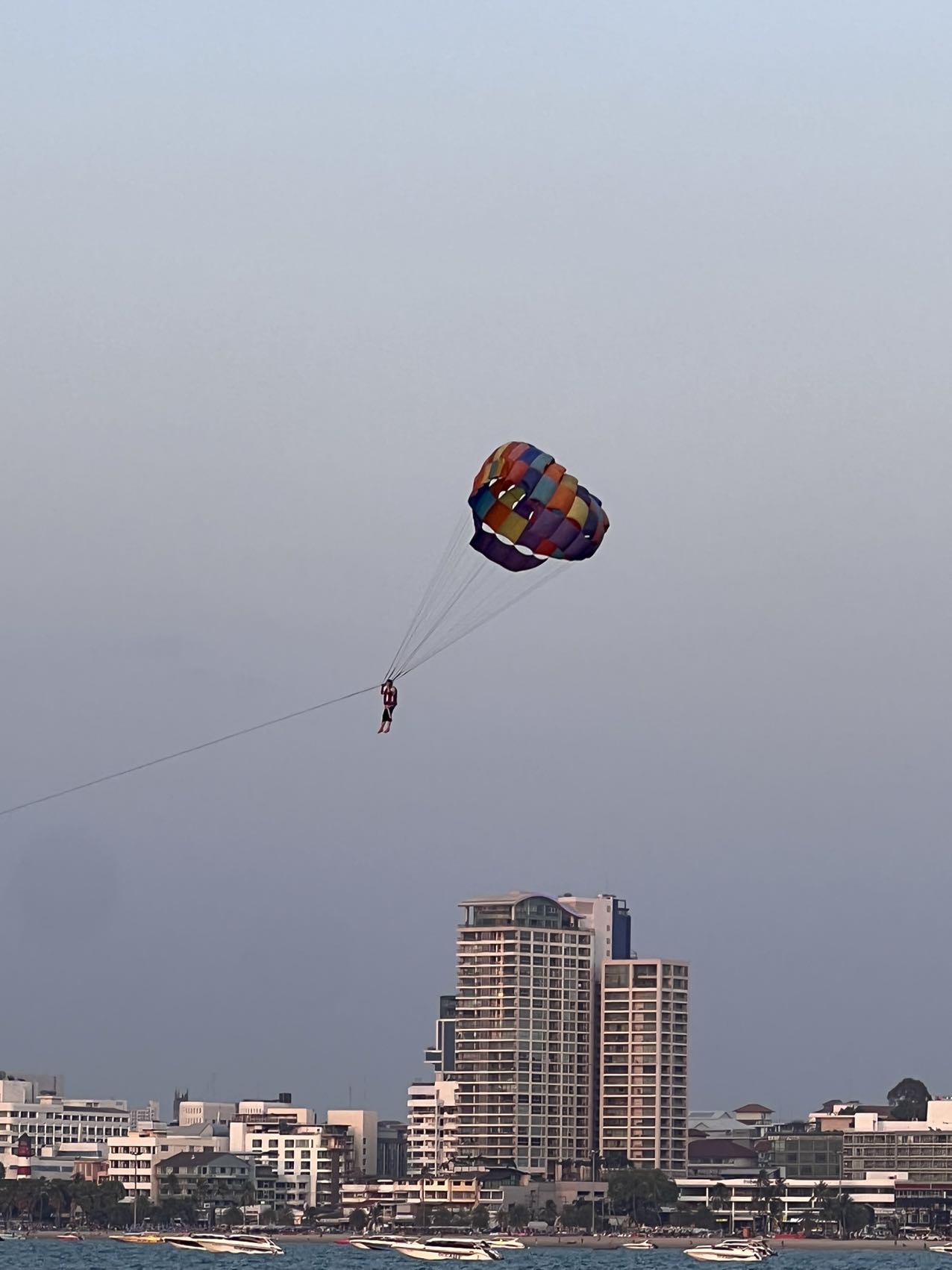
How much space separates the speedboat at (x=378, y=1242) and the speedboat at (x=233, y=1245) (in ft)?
25.3

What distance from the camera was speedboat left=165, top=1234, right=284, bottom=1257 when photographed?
16912 cm

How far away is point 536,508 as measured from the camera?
6338 centimetres

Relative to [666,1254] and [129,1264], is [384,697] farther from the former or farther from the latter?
[666,1254]

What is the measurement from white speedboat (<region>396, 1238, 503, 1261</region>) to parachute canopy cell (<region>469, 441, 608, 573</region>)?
108198 mm

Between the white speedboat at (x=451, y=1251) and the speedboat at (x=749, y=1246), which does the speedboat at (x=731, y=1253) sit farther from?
the white speedboat at (x=451, y=1251)

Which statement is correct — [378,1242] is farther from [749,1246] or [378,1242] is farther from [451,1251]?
[749,1246]

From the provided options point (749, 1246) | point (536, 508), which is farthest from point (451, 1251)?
point (536, 508)

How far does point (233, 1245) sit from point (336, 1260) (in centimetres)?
947

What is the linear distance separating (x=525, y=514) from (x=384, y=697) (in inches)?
238

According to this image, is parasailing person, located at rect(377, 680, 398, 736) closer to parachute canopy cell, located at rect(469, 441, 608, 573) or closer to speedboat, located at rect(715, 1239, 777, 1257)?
parachute canopy cell, located at rect(469, 441, 608, 573)

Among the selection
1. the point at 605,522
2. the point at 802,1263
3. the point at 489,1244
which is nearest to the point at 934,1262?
the point at 802,1263

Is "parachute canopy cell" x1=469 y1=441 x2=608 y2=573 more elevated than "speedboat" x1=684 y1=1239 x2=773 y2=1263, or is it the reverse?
"parachute canopy cell" x1=469 y1=441 x2=608 y2=573

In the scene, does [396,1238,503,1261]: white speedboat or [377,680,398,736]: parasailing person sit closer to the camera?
[377,680,398,736]: parasailing person

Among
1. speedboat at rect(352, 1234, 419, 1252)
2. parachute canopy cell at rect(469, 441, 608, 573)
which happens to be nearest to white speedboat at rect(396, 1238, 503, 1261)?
speedboat at rect(352, 1234, 419, 1252)
